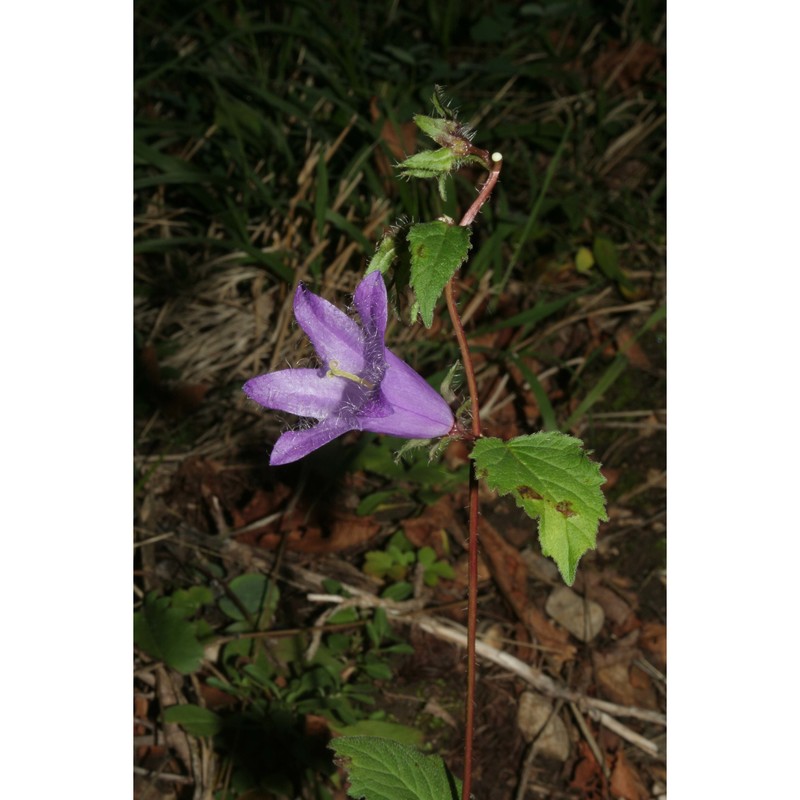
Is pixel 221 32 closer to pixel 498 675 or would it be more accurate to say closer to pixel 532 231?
pixel 532 231

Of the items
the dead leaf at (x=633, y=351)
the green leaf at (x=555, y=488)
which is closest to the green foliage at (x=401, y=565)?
the dead leaf at (x=633, y=351)

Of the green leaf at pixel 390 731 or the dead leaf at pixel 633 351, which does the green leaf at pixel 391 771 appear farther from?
the dead leaf at pixel 633 351

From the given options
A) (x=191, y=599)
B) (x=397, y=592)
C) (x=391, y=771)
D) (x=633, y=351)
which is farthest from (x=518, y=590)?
(x=391, y=771)

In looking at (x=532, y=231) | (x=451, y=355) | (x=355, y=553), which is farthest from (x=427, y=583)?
(x=532, y=231)

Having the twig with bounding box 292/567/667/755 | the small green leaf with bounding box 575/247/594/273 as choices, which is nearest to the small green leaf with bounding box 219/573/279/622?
the twig with bounding box 292/567/667/755

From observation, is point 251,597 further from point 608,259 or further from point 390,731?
point 608,259

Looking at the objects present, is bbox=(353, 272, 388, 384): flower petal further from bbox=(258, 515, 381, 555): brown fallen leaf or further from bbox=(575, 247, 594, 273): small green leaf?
bbox=(575, 247, 594, 273): small green leaf
